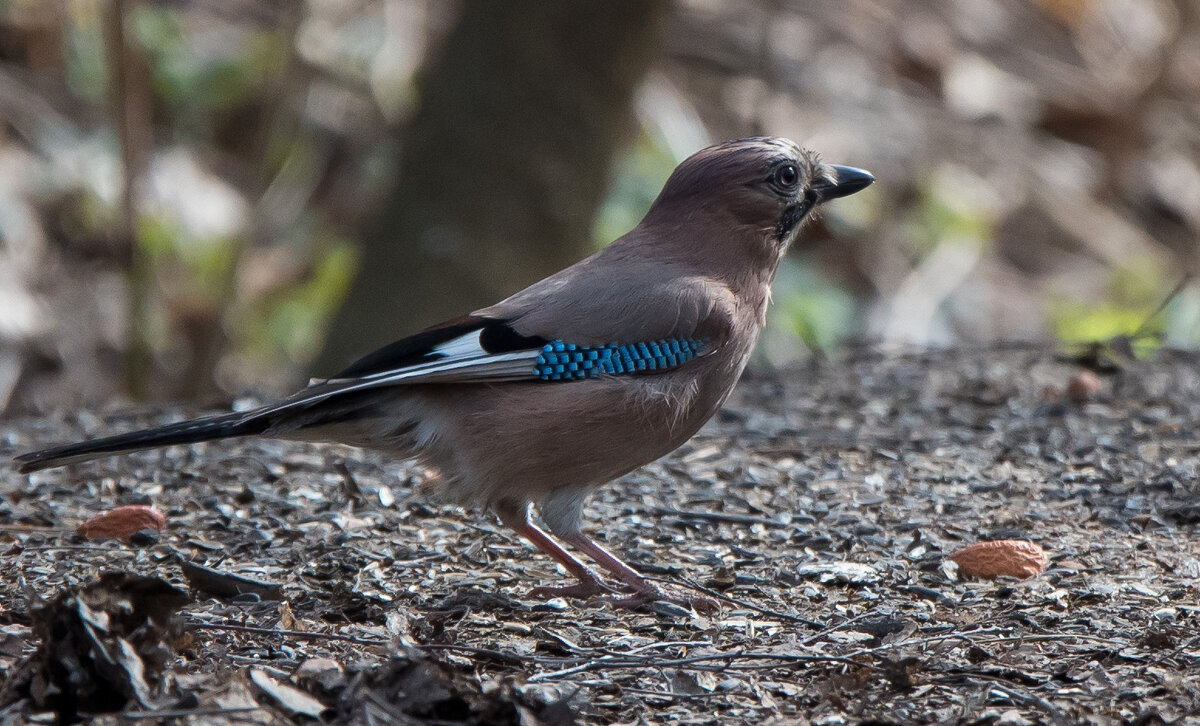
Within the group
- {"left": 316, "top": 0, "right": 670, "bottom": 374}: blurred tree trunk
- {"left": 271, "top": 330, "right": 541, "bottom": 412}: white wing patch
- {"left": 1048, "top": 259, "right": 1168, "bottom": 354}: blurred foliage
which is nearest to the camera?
Answer: {"left": 271, "top": 330, "right": 541, "bottom": 412}: white wing patch

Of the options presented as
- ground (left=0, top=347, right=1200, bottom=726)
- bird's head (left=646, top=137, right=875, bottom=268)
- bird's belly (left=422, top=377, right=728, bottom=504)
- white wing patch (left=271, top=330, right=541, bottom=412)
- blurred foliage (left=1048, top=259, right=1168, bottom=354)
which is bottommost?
ground (left=0, top=347, right=1200, bottom=726)

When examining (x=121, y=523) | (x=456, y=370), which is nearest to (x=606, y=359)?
(x=456, y=370)

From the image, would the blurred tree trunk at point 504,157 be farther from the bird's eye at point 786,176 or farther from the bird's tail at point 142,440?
the bird's tail at point 142,440

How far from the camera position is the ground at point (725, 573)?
259 cm

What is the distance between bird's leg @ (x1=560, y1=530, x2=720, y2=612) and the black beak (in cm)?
130

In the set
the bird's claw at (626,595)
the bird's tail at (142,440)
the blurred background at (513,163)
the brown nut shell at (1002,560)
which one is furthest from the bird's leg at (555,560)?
the blurred background at (513,163)

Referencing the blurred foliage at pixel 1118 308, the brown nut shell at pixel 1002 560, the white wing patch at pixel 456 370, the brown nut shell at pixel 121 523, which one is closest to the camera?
the brown nut shell at pixel 1002 560

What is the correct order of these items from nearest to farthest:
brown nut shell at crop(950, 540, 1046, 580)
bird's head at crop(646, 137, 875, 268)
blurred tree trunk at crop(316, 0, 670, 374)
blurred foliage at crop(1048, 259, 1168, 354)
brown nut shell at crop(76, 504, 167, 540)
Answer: brown nut shell at crop(950, 540, 1046, 580) < brown nut shell at crop(76, 504, 167, 540) < bird's head at crop(646, 137, 875, 268) < blurred tree trunk at crop(316, 0, 670, 374) < blurred foliage at crop(1048, 259, 1168, 354)

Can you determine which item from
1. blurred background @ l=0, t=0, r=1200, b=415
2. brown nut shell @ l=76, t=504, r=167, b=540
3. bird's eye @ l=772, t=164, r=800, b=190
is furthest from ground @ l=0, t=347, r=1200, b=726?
blurred background @ l=0, t=0, r=1200, b=415

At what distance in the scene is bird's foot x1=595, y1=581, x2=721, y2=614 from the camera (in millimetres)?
3342

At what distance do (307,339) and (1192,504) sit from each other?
16.2 feet

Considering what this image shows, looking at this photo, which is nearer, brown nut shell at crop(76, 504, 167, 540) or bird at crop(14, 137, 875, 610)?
bird at crop(14, 137, 875, 610)

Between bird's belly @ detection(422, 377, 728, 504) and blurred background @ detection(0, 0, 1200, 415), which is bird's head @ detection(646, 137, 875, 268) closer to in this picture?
bird's belly @ detection(422, 377, 728, 504)

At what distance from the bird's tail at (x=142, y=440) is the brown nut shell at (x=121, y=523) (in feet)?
1.37
